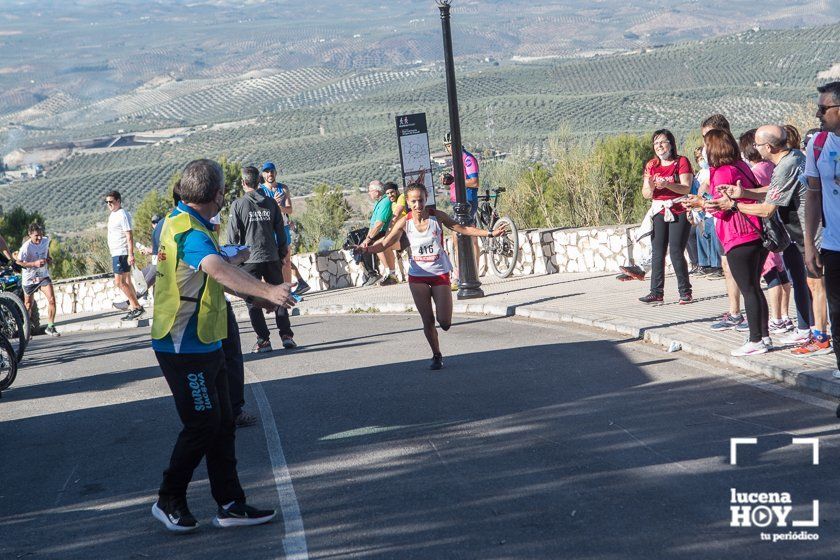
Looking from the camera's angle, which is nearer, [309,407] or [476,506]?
[476,506]

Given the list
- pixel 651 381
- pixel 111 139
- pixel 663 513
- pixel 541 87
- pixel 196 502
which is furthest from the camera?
pixel 111 139

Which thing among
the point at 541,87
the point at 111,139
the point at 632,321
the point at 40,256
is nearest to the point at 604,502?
the point at 632,321

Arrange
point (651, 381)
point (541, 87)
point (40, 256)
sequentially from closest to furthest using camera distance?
1. point (651, 381)
2. point (40, 256)
3. point (541, 87)

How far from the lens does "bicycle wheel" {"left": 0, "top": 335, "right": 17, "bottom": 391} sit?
12078 millimetres

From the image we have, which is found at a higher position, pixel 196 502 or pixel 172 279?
pixel 172 279

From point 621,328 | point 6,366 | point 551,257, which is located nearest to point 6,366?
point 6,366

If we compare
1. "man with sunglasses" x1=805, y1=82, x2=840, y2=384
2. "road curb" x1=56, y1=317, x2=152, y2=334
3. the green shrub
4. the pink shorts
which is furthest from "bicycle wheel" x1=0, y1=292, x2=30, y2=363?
the green shrub

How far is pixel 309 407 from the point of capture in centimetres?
974

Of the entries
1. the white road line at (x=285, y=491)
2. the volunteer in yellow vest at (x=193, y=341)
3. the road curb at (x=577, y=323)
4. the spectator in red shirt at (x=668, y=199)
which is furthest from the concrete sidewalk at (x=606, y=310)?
the volunteer in yellow vest at (x=193, y=341)

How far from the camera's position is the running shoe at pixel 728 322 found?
37.2 ft

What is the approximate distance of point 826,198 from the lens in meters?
7.62

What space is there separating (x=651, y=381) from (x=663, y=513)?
3.66 metres

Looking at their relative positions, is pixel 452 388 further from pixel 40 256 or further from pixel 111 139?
pixel 111 139

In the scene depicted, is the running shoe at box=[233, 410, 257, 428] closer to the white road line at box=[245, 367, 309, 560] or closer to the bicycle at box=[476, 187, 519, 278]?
the white road line at box=[245, 367, 309, 560]
